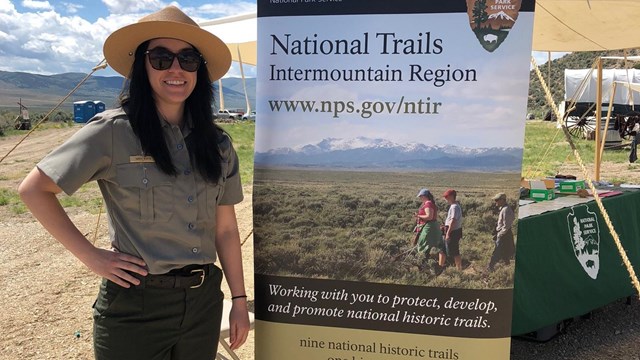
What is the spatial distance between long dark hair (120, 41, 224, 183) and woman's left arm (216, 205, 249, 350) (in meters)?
0.22

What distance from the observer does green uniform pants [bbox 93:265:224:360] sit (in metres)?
1.64

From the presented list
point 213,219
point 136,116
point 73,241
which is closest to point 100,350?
point 73,241

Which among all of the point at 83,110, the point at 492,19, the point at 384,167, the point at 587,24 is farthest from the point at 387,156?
the point at 83,110

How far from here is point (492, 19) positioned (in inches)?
72.3

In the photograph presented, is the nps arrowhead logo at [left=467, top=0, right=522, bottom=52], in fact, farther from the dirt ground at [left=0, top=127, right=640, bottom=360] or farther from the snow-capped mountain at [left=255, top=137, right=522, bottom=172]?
the dirt ground at [left=0, top=127, right=640, bottom=360]

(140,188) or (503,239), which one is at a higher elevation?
(140,188)

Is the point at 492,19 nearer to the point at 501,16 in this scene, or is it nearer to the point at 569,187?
the point at 501,16

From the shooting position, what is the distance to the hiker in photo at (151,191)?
1579 mm

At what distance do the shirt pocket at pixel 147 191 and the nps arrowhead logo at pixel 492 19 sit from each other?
3.71 ft

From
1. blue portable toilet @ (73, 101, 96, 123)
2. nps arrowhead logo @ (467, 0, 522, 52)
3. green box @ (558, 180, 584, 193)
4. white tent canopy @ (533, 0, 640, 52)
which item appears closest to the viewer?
nps arrowhead logo @ (467, 0, 522, 52)

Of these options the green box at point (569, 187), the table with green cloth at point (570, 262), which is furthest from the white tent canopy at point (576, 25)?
the table with green cloth at point (570, 262)

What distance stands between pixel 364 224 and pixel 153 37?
3.21ft

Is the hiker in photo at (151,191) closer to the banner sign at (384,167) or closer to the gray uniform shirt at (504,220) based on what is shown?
the banner sign at (384,167)

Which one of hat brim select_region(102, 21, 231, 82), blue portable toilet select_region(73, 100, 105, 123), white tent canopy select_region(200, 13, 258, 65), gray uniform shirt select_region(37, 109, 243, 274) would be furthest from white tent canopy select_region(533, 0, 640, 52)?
blue portable toilet select_region(73, 100, 105, 123)
